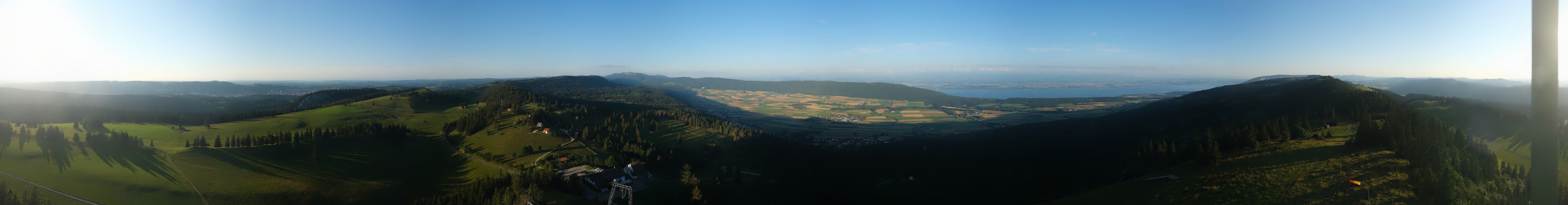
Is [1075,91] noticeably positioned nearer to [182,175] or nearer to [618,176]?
[618,176]

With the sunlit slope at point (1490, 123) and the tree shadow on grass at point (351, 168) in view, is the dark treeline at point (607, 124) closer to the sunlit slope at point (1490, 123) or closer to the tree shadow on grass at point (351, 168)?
the tree shadow on grass at point (351, 168)

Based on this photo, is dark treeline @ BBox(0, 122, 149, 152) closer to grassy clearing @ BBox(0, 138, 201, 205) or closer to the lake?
grassy clearing @ BBox(0, 138, 201, 205)

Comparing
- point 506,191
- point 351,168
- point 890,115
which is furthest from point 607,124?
point 890,115

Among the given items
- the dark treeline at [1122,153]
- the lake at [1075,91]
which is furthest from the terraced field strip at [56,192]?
the lake at [1075,91]

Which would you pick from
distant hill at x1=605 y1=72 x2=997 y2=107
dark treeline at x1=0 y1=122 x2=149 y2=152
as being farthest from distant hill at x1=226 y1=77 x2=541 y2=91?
dark treeline at x1=0 y1=122 x2=149 y2=152

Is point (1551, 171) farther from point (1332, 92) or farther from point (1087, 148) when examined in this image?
point (1332, 92)

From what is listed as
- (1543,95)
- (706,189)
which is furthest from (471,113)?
(1543,95)
